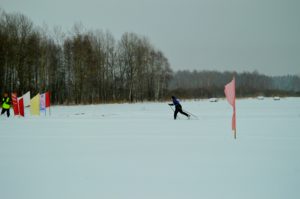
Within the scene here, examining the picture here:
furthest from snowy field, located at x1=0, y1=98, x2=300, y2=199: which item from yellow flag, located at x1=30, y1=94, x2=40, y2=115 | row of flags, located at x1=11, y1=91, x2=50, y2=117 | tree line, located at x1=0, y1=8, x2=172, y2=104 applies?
tree line, located at x1=0, y1=8, x2=172, y2=104

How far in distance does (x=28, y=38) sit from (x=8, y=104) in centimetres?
2501

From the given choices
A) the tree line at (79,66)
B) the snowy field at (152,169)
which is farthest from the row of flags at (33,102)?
the tree line at (79,66)

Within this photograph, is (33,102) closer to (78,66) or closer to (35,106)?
(35,106)

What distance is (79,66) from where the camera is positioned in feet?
135

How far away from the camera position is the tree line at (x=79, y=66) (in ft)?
120

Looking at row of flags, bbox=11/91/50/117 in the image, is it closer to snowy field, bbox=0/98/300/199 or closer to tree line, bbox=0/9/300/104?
snowy field, bbox=0/98/300/199

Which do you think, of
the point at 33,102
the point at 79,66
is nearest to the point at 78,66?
the point at 79,66

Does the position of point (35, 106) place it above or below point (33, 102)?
below

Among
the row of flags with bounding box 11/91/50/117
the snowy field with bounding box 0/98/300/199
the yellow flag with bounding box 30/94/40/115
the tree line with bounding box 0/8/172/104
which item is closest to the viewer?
the snowy field with bounding box 0/98/300/199

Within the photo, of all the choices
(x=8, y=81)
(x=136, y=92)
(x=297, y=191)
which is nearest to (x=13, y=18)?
(x=8, y=81)

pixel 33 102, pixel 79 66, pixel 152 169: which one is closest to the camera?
pixel 152 169

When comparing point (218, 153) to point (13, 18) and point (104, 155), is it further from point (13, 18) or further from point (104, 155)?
point (13, 18)

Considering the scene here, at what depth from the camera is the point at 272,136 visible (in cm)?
830

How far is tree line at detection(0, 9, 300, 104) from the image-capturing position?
36.6 meters
